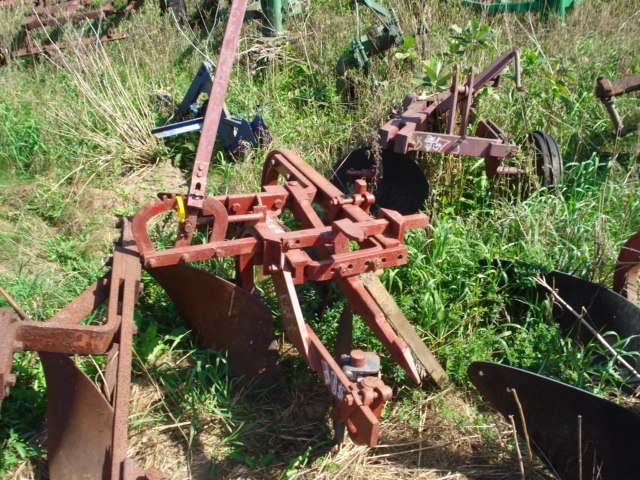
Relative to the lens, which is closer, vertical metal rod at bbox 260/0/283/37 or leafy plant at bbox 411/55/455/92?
leafy plant at bbox 411/55/455/92

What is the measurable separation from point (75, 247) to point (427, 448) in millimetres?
2828

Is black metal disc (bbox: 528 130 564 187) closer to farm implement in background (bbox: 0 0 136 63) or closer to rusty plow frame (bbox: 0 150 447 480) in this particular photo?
rusty plow frame (bbox: 0 150 447 480)

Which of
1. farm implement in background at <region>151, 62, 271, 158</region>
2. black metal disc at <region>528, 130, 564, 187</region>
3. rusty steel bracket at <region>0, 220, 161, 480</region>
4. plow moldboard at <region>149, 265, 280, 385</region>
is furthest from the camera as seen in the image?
farm implement in background at <region>151, 62, 271, 158</region>

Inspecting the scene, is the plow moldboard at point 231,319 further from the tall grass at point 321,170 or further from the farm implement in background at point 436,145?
the farm implement in background at point 436,145

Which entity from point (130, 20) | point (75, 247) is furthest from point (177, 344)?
point (130, 20)

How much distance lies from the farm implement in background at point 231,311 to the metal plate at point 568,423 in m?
0.43

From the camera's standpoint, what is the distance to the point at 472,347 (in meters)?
3.13

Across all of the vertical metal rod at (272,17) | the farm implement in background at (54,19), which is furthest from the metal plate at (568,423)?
the farm implement in background at (54,19)

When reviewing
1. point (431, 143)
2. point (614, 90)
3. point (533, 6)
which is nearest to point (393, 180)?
point (431, 143)

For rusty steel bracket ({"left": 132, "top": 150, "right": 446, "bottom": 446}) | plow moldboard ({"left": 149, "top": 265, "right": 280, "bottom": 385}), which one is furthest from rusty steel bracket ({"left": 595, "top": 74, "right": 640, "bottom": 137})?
plow moldboard ({"left": 149, "top": 265, "right": 280, "bottom": 385})

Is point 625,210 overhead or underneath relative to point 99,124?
underneath

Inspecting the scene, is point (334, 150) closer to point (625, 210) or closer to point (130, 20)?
point (625, 210)

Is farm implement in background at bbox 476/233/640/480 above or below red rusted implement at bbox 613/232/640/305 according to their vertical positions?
below

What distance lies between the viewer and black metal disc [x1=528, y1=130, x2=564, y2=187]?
13.7 feet
